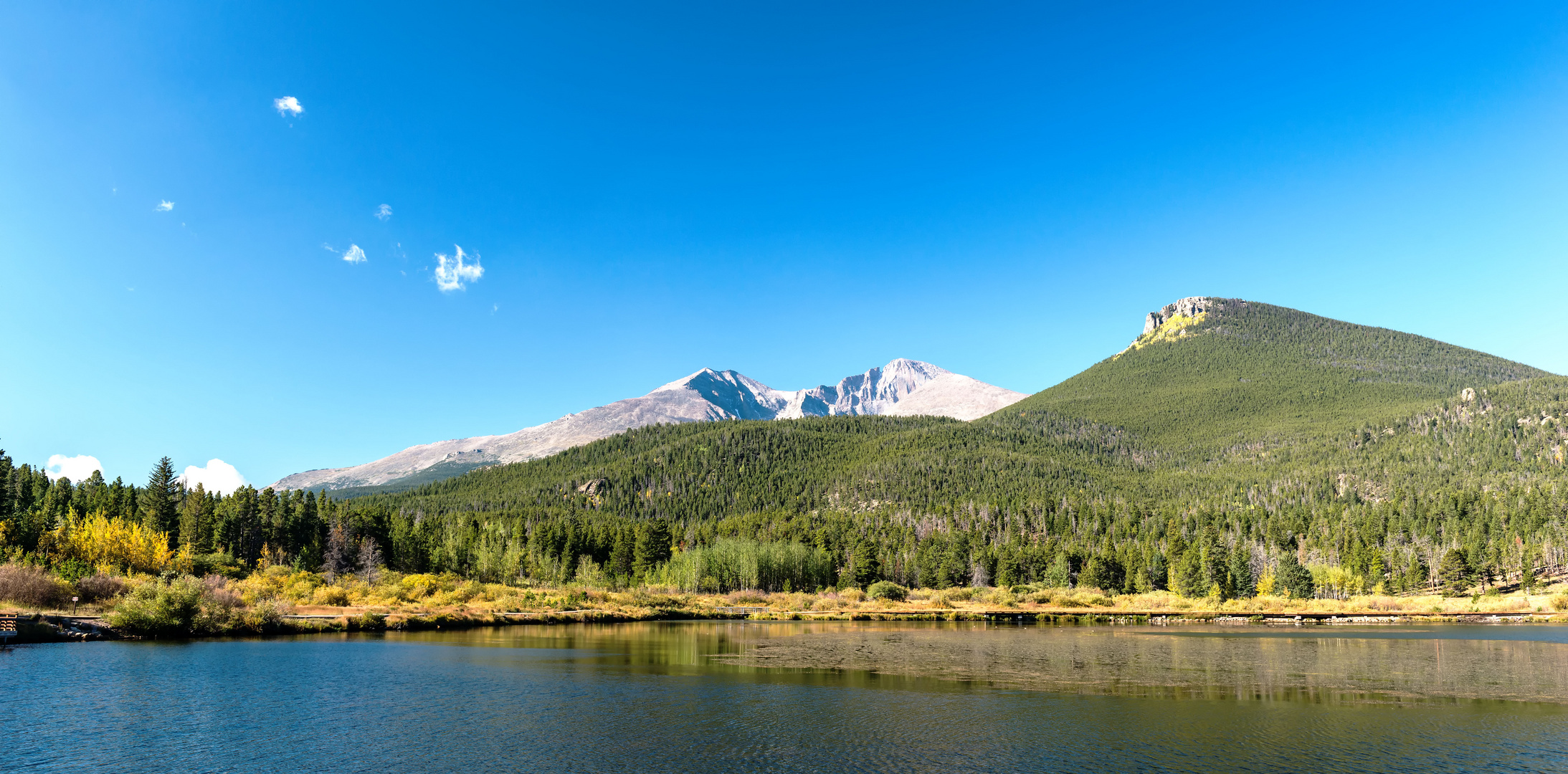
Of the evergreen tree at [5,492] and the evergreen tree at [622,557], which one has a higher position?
the evergreen tree at [5,492]

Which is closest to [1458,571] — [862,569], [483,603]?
[862,569]

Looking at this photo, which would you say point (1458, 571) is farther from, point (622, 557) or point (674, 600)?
point (622, 557)

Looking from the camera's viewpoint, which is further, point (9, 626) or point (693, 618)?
point (693, 618)

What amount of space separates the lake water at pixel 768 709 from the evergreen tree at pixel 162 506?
267 ft

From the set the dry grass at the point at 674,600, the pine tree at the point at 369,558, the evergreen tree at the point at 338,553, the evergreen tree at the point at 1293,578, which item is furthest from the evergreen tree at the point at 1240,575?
the evergreen tree at the point at 338,553

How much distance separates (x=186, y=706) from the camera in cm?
3431

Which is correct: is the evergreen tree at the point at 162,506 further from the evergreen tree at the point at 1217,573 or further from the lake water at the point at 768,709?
the evergreen tree at the point at 1217,573

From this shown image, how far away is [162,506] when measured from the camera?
125562 millimetres

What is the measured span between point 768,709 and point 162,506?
132 m

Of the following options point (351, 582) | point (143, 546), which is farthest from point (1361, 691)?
point (143, 546)

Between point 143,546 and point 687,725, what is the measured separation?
117 metres

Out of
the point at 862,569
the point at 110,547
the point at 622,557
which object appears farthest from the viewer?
the point at 622,557

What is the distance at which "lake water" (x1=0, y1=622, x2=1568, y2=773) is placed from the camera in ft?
90.8

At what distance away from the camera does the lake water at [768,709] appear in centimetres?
2769
